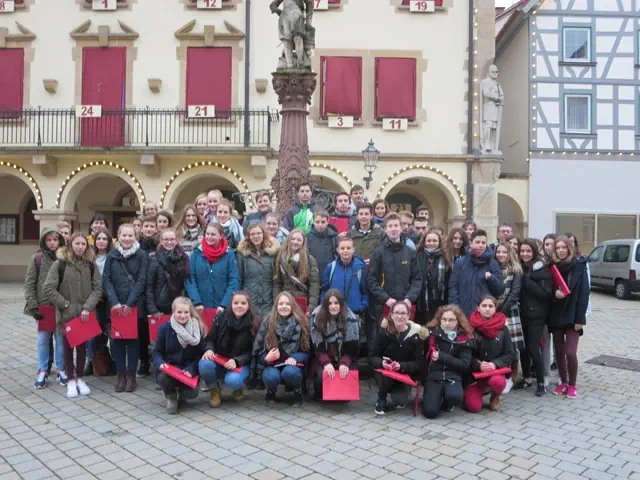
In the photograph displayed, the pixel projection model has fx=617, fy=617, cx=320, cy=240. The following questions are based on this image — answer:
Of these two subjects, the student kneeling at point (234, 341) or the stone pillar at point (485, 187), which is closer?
the student kneeling at point (234, 341)

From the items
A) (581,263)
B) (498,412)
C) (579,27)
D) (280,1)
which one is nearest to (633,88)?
(579,27)

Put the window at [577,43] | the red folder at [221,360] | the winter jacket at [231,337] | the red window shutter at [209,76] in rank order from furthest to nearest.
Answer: the window at [577,43]
the red window shutter at [209,76]
the winter jacket at [231,337]
the red folder at [221,360]

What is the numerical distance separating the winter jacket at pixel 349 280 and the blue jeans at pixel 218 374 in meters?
1.19

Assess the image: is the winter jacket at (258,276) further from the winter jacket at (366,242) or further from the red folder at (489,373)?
the red folder at (489,373)

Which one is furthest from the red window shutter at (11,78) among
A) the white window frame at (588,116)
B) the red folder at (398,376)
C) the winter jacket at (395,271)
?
the white window frame at (588,116)

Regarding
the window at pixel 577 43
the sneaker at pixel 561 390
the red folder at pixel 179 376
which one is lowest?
the sneaker at pixel 561 390

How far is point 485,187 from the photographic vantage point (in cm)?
1770

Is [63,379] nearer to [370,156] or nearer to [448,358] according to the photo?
[448,358]

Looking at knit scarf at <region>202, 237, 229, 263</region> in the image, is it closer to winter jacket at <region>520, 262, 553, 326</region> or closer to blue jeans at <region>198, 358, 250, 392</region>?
blue jeans at <region>198, 358, 250, 392</region>

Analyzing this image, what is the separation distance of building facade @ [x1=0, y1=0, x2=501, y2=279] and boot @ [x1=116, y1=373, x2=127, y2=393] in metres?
11.2

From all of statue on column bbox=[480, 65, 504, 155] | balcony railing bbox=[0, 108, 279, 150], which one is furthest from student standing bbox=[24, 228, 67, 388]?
statue on column bbox=[480, 65, 504, 155]

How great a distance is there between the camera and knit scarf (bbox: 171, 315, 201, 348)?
565 cm

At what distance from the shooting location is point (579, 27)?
20.3m

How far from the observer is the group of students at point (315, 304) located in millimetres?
5730
